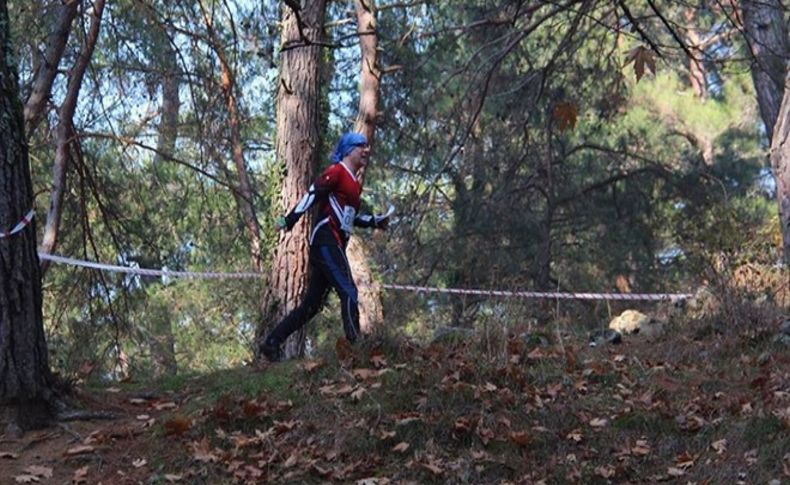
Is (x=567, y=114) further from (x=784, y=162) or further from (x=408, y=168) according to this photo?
(x=408, y=168)

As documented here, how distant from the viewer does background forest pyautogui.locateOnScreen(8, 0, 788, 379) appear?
11.0 meters

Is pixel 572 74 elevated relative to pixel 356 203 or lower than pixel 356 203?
elevated

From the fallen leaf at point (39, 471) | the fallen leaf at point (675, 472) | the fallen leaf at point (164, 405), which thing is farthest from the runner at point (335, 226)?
the fallen leaf at point (675, 472)

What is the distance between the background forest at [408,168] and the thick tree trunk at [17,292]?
1516 millimetres

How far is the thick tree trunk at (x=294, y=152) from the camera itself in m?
9.13

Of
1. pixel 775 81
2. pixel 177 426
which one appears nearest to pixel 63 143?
pixel 177 426

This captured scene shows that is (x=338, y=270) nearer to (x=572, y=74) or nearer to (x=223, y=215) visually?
(x=223, y=215)

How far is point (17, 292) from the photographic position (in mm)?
6188

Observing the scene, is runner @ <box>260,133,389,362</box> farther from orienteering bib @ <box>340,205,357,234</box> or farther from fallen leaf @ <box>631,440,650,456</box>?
fallen leaf @ <box>631,440,650,456</box>

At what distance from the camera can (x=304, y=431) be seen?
6.09 meters

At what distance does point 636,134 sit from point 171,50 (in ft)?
36.5

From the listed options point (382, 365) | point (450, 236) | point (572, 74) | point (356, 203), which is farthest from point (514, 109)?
point (382, 365)

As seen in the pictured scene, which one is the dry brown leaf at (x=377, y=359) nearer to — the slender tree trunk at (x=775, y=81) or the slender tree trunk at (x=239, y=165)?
the slender tree trunk at (x=775, y=81)

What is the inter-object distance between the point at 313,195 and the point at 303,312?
0.84 meters
